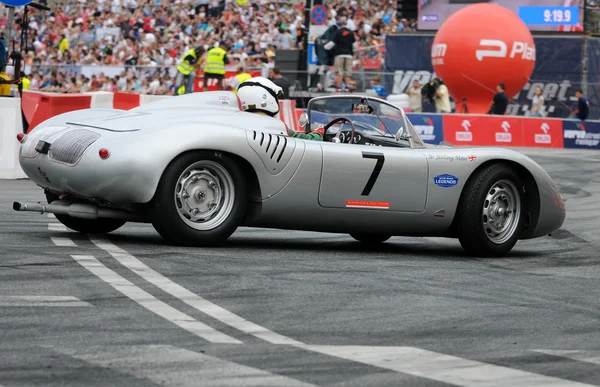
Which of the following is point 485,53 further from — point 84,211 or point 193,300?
point 193,300

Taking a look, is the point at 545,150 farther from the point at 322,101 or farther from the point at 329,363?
the point at 329,363

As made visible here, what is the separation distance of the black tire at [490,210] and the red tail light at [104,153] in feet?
9.35

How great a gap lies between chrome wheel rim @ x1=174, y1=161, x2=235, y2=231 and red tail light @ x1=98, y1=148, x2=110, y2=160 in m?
0.51

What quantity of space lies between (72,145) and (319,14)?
23.2 m

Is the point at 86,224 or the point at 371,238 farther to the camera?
the point at 371,238

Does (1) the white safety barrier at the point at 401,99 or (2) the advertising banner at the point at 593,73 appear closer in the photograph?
(1) the white safety barrier at the point at 401,99

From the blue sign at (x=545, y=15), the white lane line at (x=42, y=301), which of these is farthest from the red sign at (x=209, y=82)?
the white lane line at (x=42, y=301)

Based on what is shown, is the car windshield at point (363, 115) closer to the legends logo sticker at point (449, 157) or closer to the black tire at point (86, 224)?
the legends logo sticker at point (449, 157)

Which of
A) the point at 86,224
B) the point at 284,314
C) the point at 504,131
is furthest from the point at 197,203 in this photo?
the point at 504,131

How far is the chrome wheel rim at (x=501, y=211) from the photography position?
9289 mm

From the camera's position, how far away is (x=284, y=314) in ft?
19.1

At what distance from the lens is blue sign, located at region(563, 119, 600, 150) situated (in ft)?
94.0

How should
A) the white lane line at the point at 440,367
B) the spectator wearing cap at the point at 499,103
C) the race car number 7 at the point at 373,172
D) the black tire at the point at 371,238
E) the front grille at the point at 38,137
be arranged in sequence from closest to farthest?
the white lane line at the point at 440,367, the front grille at the point at 38,137, the race car number 7 at the point at 373,172, the black tire at the point at 371,238, the spectator wearing cap at the point at 499,103

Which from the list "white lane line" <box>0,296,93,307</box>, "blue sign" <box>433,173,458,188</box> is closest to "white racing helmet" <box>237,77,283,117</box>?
"blue sign" <box>433,173,458,188</box>
